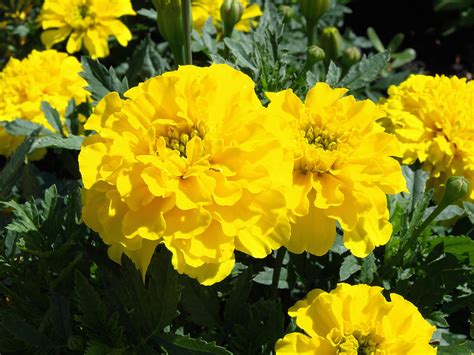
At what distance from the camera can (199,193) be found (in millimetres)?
812

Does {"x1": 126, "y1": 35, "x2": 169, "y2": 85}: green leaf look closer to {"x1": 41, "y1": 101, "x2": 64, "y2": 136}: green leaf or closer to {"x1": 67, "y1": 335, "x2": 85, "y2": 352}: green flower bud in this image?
{"x1": 41, "y1": 101, "x2": 64, "y2": 136}: green leaf

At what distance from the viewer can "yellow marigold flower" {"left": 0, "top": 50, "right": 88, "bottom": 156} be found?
1.56 m

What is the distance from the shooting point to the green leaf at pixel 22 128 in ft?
4.56

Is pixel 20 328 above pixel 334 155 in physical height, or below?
below

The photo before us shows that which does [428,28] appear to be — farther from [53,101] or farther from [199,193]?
[199,193]

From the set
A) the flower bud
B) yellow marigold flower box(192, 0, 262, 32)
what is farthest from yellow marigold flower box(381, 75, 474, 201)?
yellow marigold flower box(192, 0, 262, 32)

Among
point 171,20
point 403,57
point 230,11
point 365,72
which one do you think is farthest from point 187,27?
point 403,57

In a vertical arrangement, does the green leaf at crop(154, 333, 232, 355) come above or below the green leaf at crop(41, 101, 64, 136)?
below

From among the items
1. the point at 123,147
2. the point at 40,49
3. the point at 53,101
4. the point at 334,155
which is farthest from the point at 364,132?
the point at 40,49

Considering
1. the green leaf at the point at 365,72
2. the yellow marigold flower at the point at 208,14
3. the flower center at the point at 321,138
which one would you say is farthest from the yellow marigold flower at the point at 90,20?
the flower center at the point at 321,138

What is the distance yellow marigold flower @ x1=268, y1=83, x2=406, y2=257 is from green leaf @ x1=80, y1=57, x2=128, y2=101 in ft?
1.53

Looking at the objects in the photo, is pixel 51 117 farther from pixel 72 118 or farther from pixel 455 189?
pixel 455 189

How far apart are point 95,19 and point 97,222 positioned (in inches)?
40.4

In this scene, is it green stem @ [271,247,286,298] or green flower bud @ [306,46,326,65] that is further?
green flower bud @ [306,46,326,65]
